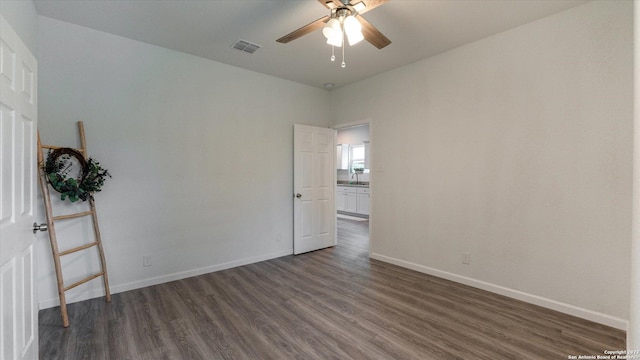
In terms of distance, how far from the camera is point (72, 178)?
267cm

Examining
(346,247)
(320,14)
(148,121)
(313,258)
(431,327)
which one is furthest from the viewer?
(346,247)

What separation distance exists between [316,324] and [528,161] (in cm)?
269

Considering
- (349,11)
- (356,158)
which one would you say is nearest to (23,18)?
(349,11)

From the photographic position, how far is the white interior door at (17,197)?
1344 mm

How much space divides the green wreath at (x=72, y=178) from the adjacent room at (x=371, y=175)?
0.09 meters

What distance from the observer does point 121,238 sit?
3074 mm

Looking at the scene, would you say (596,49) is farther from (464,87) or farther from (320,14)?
(320,14)

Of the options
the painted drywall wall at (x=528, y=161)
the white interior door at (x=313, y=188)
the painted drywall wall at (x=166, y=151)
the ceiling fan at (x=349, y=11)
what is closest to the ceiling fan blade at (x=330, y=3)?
the ceiling fan at (x=349, y=11)

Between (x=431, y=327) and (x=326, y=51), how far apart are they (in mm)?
3220

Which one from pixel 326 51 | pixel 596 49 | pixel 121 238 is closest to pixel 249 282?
pixel 121 238

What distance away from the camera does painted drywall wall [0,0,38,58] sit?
179 cm

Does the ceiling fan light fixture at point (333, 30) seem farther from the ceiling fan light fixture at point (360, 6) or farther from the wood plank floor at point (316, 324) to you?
the wood plank floor at point (316, 324)

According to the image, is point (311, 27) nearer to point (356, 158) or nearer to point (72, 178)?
point (72, 178)

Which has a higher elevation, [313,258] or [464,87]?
[464,87]
